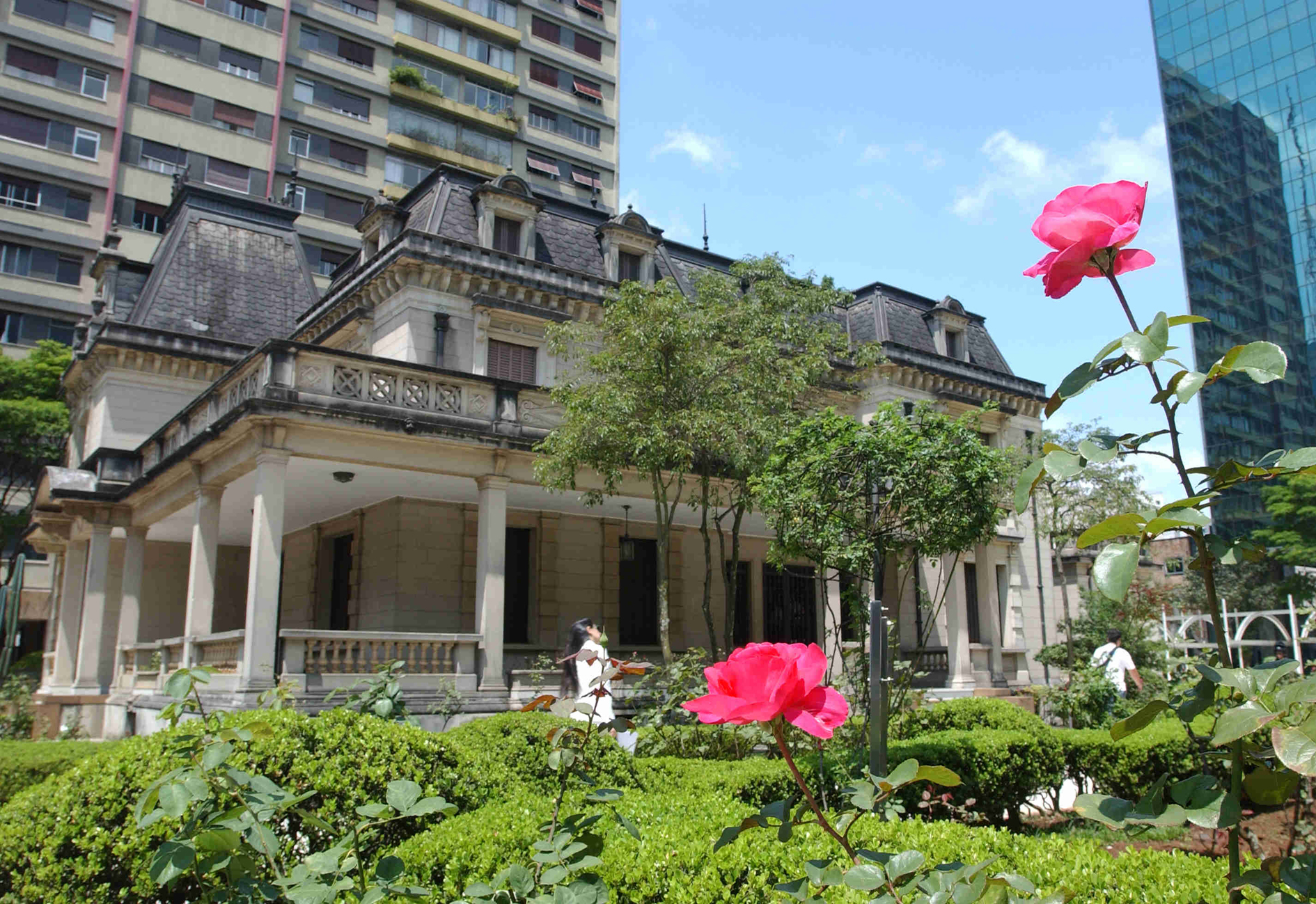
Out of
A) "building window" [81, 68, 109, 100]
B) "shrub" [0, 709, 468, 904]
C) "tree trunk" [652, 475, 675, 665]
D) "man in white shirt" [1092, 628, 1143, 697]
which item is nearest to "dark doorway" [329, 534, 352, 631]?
"tree trunk" [652, 475, 675, 665]

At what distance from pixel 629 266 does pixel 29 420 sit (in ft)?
62.1

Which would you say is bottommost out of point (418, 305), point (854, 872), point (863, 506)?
point (854, 872)

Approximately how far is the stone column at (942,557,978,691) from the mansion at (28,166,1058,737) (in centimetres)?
10

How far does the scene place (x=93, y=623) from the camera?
1939cm

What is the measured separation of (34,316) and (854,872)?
1754 inches

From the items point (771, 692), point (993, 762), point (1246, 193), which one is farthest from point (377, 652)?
point (1246, 193)

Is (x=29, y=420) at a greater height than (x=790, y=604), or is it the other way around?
(x=29, y=420)

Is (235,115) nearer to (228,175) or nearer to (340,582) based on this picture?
(228,175)

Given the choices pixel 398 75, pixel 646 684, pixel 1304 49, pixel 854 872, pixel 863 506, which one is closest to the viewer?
pixel 854 872

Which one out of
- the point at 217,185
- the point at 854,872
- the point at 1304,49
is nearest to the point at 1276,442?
the point at 1304,49

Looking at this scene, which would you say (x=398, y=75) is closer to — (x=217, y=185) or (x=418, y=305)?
(x=217, y=185)

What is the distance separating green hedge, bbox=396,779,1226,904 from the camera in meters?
3.51

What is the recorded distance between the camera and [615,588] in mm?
20734

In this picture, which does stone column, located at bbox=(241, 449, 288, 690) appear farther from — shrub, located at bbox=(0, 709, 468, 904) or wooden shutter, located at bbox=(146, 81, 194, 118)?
wooden shutter, located at bbox=(146, 81, 194, 118)
